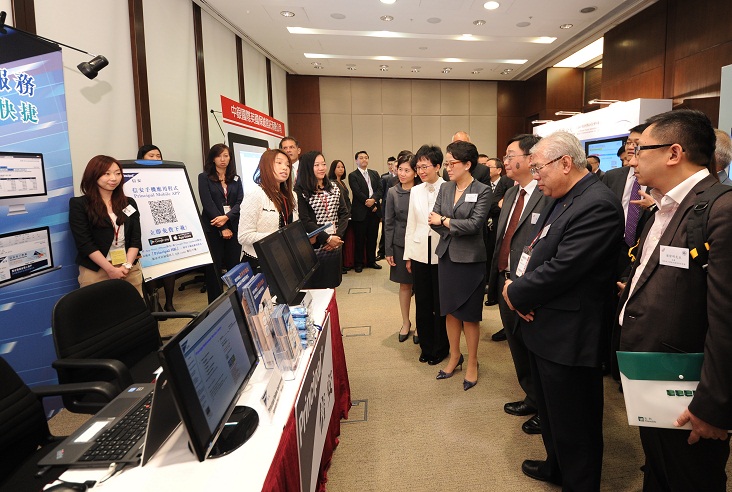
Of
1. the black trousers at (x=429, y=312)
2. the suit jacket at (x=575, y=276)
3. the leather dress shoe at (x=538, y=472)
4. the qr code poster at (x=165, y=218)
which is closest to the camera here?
the suit jacket at (x=575, y=276)

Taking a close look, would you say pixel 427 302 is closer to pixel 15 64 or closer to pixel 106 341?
pixel 106 341

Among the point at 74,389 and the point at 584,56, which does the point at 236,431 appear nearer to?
the point at 74,389

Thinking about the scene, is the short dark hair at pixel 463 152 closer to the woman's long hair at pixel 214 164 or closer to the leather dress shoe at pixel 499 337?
the leather dress shoe at pixel 499 337

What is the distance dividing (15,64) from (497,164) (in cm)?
488

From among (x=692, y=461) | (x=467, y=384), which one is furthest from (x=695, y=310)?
(x=467, y=384)

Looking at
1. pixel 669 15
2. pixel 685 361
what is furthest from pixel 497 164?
pixel 685 361

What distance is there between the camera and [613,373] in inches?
107

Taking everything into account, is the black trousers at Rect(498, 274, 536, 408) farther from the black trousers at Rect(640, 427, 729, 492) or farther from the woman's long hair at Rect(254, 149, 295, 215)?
the woman's long hair at Rect(254, 149, 295, 215)

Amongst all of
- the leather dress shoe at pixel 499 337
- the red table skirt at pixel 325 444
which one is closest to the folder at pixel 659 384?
the red table skirt at pixel 325 444

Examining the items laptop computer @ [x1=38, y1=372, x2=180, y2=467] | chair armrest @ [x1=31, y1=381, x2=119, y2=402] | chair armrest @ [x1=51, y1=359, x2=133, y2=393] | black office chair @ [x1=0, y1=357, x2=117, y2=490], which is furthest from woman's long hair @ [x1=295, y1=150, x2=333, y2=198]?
laptop computer @ [x1=38, y1=372, x2=180, y2=467]

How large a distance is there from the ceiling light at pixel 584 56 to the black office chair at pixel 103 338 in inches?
309

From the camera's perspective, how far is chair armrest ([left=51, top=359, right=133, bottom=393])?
1.66 meters

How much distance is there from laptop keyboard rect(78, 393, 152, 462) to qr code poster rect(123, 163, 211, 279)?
94.1 inches

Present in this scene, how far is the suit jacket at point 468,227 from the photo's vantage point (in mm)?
2492
